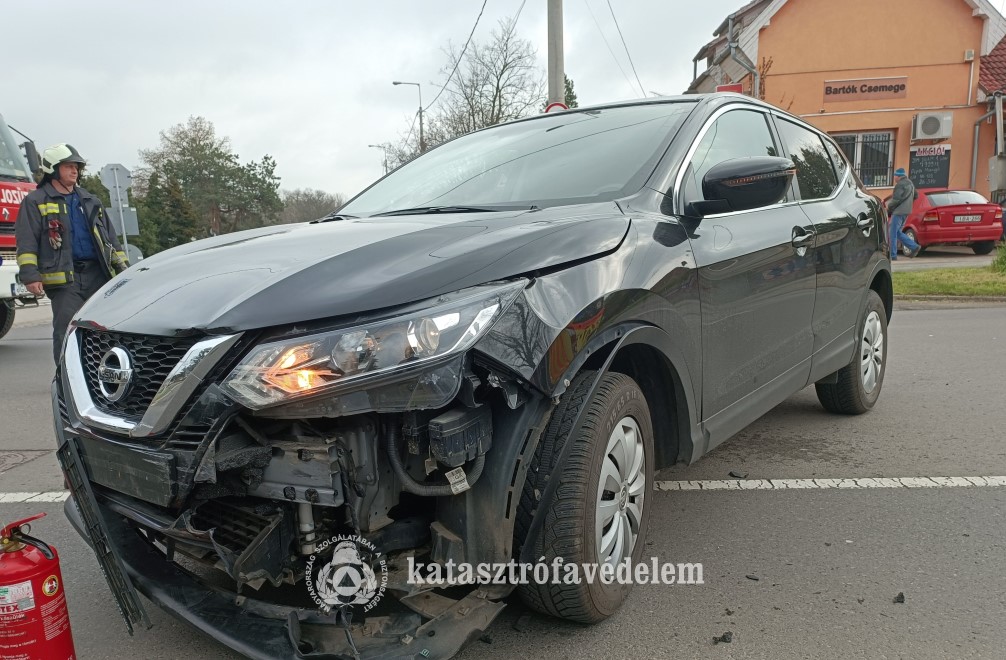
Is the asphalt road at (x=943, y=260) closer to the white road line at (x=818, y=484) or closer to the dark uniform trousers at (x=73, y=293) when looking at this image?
the white road line at (x=818, y=484)

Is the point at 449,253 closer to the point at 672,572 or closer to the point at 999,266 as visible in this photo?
the point at 672,572

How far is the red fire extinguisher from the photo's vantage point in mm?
1853

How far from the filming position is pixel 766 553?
2.78 m

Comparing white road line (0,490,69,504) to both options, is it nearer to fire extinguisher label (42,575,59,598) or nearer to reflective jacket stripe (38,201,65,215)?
fire extinguisher label (42,575,59,598)

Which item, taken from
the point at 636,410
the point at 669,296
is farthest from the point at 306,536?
the point at 669,296

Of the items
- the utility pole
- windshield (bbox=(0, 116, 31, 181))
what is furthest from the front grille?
the utility pole

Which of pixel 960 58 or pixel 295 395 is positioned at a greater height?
pixel 960 58

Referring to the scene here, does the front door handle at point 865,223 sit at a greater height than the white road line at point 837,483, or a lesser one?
greater

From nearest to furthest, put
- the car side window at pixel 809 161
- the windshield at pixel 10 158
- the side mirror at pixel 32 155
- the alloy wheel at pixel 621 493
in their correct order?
the alloy wheel at pixel 621 493
the car side window at pixel 809 161
the windshield at pixel 10 158
the side mirror at pixel 32 155

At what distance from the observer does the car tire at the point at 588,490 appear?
6.55ft

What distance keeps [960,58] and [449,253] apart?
24928 millimetres

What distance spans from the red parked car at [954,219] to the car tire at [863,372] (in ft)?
44.8

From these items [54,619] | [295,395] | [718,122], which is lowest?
[54,619]

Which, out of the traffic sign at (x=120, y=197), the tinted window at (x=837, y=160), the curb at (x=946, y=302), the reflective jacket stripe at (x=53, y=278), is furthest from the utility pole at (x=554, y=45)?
the traffic sign at (x=120, y=197)
